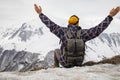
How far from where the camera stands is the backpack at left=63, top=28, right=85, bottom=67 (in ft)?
52.3

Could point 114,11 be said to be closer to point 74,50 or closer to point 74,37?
point 74,37

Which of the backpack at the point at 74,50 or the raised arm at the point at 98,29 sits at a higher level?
the raised arm at the point at 98,29

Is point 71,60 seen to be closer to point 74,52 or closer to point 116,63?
point 74,52

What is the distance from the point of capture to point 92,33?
53.9 ft

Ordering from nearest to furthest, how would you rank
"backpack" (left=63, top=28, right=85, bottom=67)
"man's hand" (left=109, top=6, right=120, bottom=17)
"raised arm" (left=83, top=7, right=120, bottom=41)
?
"backpack" (left=63, top=28, right=85, bottom=67) → "man's hand" (left=109, top=6, right=120, bottom=17) → "raised arm" (left=83, top=7, right=120, bottom=41)

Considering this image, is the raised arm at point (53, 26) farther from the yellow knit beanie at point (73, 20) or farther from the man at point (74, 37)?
the yellow knit beanie at point (73, 20)

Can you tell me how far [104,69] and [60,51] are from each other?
3.08 metres

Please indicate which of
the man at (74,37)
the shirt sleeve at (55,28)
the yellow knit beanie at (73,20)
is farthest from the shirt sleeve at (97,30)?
the shirt sleeve at (55,28)

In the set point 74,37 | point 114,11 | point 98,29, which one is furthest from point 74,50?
point 114,11

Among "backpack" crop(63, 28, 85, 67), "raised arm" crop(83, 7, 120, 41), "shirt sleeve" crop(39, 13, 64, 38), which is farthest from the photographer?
"shirt sleeve" crop(39, 13, 64, 38)

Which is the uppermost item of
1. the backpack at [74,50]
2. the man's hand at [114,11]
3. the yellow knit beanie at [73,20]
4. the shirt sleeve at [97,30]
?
the man's hand at [114,11]

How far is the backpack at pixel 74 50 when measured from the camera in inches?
627

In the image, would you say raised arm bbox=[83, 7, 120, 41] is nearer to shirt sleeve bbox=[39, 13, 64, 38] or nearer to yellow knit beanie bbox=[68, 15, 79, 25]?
yellow knit beanie bbox=[68, 15, 79, 25]

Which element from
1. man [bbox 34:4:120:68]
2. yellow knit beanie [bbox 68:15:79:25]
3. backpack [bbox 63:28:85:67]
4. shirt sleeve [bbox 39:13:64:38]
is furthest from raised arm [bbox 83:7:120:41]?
shirt sleeve [bbox 39:13:64:38]
